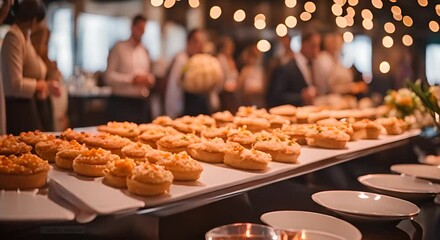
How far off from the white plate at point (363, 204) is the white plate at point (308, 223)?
0.45 ft

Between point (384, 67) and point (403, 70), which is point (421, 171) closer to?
point (384, 67)

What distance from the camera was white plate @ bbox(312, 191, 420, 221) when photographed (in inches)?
70.6

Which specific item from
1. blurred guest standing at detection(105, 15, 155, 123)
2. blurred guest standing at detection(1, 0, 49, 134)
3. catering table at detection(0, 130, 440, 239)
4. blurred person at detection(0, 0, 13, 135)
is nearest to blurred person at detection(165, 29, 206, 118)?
blurred guest standing at detection(105, 15, 155, 123)

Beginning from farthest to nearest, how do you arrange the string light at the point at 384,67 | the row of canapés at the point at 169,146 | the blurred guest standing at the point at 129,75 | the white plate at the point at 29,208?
the blurred guest standing at the point at 129,75 → the string light at the point at 384,67 → the row of canapés at the point at 169,146 → the white plate at the point at 29,208

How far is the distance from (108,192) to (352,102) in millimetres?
5461

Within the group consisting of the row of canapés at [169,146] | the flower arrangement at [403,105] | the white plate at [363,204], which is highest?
the flower arrangement at [403,105]

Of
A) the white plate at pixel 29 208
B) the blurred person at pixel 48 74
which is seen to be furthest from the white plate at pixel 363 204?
the blurred person at pixel 48 74

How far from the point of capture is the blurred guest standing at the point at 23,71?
286 centimetres

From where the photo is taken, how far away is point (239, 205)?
1.79m

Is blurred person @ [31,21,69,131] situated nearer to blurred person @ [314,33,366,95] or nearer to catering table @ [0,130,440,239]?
catering table @ [0,130,440,239]

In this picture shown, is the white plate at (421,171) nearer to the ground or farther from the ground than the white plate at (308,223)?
nearer to the ground

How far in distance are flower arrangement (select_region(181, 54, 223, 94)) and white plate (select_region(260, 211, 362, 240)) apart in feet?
13.1

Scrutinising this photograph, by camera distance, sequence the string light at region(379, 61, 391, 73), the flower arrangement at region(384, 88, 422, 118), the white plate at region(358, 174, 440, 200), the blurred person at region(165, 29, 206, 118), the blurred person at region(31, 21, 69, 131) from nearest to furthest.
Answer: the white plate at region(358, 174, 440, 200)
the blurred person at region(31, 21, 69, 131)
the string light at region(379, 61, 391, 73)
the flower arrangement at region(384, 88, 422, 118)
the blurred person at region(165, 29, 206, 118)

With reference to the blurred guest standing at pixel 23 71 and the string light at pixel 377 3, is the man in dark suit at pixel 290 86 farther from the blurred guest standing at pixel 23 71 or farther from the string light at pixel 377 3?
the blurred guest standing at pixel 23 71
